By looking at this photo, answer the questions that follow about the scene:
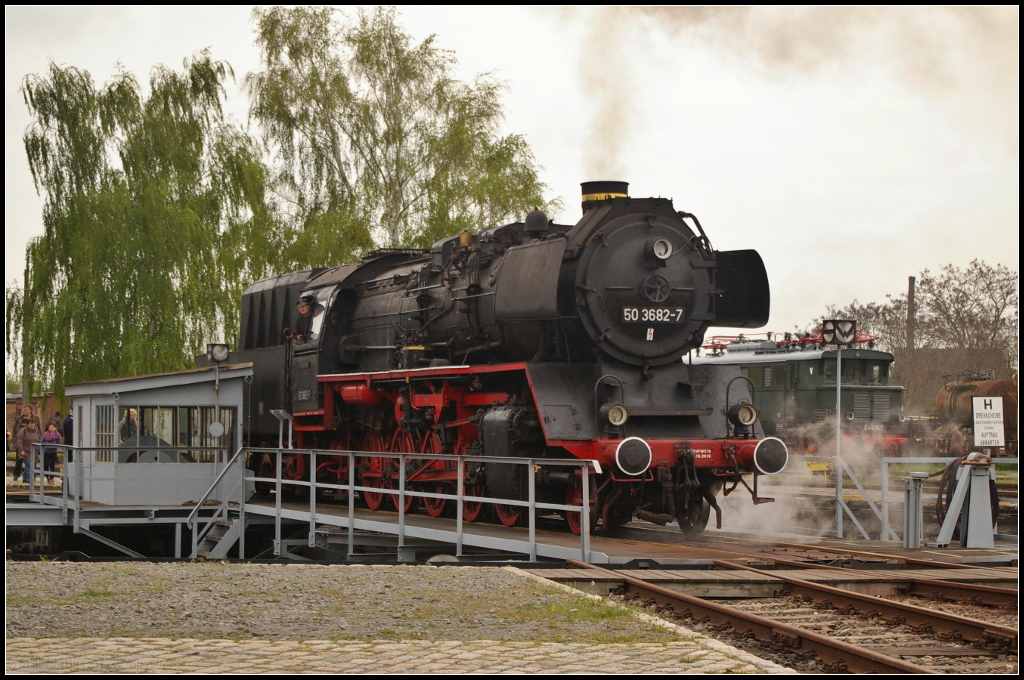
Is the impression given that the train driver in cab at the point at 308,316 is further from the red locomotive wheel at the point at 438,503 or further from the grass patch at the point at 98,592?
the grass patch at the point at 98,592

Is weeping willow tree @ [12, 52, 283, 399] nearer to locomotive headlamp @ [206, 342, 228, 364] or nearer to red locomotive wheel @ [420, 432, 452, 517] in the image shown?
locomotive headlamp @ [206, 342, 228, 364]

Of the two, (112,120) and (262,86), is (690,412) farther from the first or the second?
(262,86)

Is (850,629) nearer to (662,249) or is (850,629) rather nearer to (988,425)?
(988,425)

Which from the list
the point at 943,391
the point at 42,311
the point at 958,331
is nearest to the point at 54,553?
the point at 42,311

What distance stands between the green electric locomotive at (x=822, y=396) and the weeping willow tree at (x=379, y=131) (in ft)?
31.6

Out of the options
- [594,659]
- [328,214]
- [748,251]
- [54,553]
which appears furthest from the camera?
[328,214]

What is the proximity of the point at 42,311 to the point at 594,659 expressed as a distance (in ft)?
83.4

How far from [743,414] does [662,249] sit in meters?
2.14

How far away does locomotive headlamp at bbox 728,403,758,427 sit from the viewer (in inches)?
519

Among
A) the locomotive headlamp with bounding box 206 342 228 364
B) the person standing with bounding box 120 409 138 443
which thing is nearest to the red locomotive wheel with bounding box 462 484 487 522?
the locomotive headlamp with bounding box 206 342 228 364

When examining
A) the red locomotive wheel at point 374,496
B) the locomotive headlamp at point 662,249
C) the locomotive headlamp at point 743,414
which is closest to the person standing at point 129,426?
the red locomotive wheel at point 374,496

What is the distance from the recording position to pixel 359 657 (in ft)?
21.1

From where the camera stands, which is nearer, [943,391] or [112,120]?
[112,120]

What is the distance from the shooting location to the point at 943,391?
3325 centimetres
